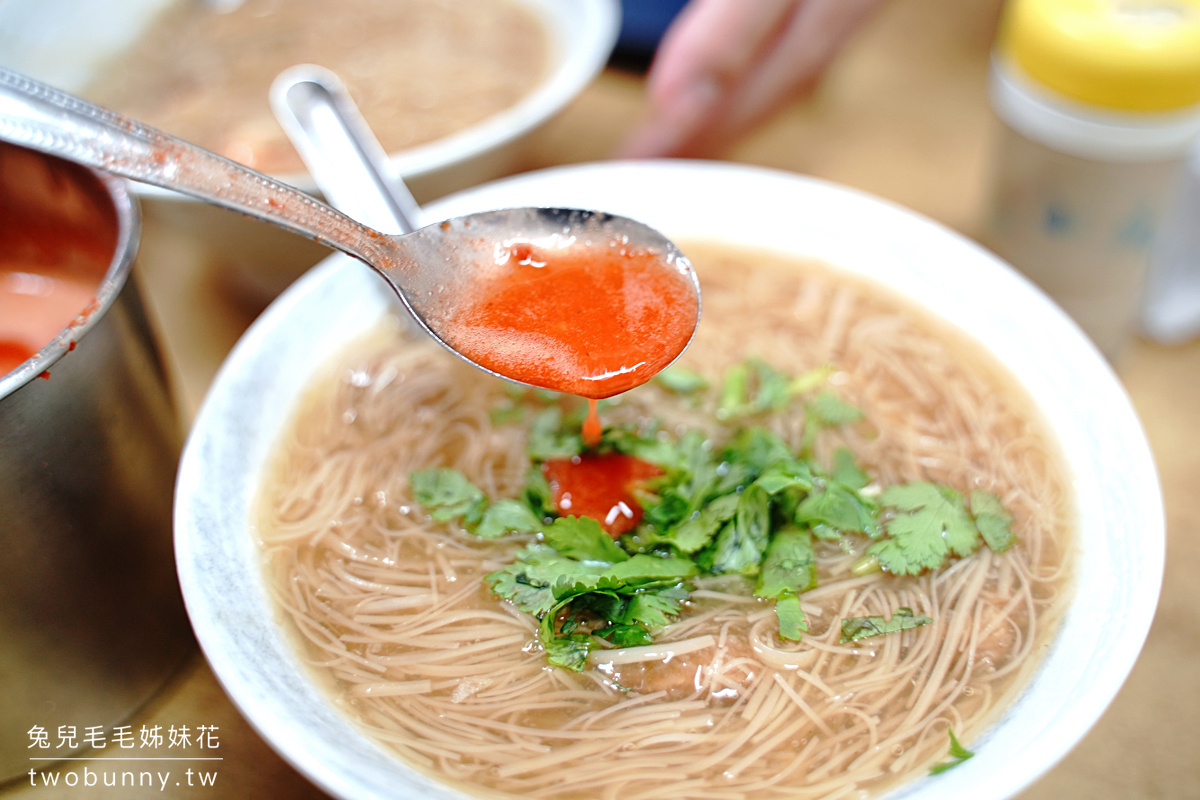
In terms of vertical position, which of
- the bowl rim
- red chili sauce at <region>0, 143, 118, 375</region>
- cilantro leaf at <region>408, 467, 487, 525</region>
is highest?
red chili sauce at <region>0, 143, 118, 375</region>

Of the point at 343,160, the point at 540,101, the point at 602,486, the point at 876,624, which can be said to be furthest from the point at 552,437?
the point at 540,101

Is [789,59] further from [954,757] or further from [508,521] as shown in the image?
[954,757]

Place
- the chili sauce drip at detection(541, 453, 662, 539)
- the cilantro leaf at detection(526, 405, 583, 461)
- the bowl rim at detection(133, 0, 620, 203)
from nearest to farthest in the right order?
the chili sauce drip at detection(541, 453, 662, 539) < the cilantro leaf at detection(526, 405, 583, 461) < the bowl rim at detection(133, 0, 620, 203)

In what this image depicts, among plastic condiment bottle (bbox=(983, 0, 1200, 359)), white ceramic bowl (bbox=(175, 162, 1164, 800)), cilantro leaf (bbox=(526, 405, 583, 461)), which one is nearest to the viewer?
white ceramic bowl (bbox=(175, 162, 1164, 800))

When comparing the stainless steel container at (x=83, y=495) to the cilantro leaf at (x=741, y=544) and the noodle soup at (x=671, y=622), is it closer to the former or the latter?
the noodle soup at (x=671, y=622)

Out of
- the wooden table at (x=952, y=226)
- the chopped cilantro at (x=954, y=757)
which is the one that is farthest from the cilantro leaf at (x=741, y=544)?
the wooden table at (x=952, y=226)

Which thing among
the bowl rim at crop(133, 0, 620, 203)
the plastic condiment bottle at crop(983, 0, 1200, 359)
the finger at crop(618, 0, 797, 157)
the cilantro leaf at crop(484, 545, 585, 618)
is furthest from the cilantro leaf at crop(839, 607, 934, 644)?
the finger at crop(618, 0, 797, 157)

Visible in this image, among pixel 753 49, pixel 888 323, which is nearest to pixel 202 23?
pixel 753 49

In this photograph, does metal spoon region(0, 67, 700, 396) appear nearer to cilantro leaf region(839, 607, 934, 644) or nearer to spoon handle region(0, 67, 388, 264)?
spoon handle region(0, 67, 388, 264)
